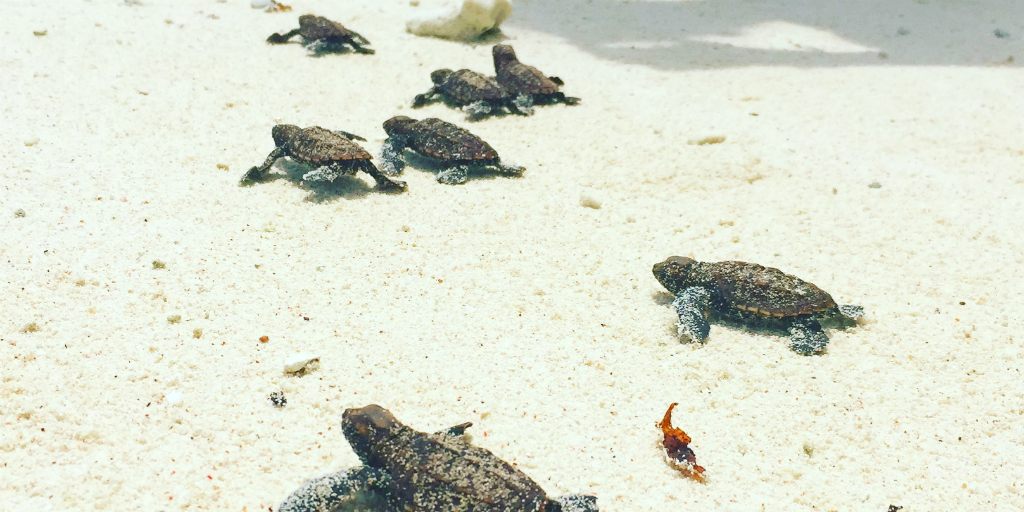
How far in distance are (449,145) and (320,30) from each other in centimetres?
365

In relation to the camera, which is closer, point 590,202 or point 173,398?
point 173,398

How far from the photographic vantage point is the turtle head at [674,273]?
402cm

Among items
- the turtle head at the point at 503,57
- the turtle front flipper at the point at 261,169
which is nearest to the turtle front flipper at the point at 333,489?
the turtle front flipper at the point at 261,169

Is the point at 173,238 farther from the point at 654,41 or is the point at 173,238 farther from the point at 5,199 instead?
the point at 654,41

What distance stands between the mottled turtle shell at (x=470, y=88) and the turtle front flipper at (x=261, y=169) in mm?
2339

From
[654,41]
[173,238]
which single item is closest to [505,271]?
[173,238]

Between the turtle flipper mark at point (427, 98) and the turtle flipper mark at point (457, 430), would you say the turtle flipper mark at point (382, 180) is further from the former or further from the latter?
the turtle flipper mark at point (457, 430)

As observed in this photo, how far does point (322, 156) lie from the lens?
16.3 ft

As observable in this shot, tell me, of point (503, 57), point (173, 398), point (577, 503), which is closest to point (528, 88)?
point (503, 57)

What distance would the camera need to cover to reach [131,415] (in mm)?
2818

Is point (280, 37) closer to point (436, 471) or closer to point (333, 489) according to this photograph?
point (333, 489)

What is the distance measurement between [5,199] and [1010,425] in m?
5.57

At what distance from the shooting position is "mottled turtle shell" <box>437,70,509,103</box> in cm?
702

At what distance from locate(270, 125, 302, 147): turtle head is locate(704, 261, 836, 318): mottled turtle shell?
3.18 metres
